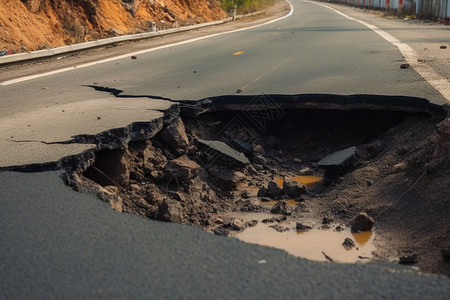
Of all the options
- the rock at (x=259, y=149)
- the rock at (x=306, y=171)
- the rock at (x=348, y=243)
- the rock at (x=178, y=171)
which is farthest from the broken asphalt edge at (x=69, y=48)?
the rock at (x=348, y=243)

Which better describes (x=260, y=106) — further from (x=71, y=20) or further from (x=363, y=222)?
(x=71, y=20)

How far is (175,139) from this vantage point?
586cm

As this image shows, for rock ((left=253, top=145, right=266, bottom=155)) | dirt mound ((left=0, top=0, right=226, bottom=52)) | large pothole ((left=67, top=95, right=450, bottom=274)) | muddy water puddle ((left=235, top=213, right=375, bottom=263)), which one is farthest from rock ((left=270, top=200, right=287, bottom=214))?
dirt mound ((left=0, top=0, right=226, bottom=52))

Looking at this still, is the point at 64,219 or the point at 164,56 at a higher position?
the point at 64,219

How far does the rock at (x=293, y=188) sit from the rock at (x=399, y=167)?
0.86 meters

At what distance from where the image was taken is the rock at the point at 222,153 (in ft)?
20.1

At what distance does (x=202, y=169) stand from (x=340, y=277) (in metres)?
3.42

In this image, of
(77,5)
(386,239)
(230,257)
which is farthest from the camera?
(77,5)

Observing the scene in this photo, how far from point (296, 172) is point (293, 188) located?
38.1 inches

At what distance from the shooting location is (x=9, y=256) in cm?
296

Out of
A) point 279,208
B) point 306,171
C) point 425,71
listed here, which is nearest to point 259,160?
point 306,171

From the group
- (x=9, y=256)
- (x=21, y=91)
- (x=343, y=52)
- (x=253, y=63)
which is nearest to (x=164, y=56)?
(x=253, y=63)

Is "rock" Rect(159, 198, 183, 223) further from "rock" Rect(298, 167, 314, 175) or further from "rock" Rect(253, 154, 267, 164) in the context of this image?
"rock" Rect(298, 167, 314, 175)

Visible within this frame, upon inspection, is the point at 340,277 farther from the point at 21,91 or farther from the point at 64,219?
the point at 21,91
